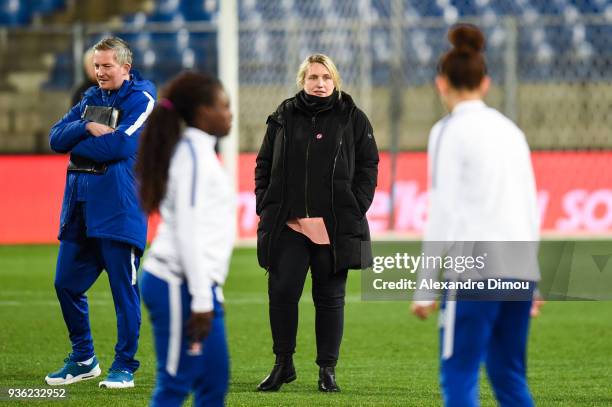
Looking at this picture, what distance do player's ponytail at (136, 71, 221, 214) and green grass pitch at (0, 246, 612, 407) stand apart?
7.33 ft

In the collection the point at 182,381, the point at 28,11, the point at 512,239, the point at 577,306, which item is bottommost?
the point at 577,306

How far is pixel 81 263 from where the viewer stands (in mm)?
6883

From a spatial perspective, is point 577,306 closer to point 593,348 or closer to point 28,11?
point 593,348

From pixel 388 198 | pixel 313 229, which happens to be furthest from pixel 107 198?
pixel 388 198

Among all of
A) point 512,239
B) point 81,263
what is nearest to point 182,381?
point 512,239

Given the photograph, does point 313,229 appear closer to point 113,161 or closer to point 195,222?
point 113,161

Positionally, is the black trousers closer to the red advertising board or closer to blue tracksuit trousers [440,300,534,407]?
blue tracksuit trousers [440,300,534,407]

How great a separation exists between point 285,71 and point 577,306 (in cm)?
672

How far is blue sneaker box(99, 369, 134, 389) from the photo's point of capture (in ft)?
22.3

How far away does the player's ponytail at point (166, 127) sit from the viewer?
4.36m

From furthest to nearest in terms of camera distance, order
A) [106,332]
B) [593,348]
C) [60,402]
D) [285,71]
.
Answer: [285,71]
[106,332]
[593,348]
[60,402]

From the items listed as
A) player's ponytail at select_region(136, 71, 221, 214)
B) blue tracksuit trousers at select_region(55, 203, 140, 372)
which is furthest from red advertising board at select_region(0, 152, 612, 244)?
player's ponytail at select_region(136, 71, 221, 214)

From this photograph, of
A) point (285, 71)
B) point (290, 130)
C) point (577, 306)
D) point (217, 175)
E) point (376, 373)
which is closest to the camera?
point (217, 175)

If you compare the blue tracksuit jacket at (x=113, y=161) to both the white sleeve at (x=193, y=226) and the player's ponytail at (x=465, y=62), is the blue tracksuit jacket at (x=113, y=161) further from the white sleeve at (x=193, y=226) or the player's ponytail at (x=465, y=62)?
the player's ponytail at (x=465, y=62)
